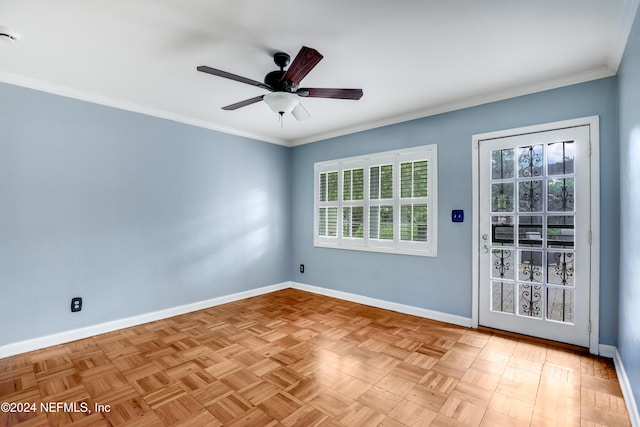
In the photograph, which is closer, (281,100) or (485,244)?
(281,100)

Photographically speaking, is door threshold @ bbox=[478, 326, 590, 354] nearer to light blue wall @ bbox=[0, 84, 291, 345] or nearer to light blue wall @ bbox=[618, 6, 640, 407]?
light blue wall @ bbox=[618, 6, 640, 407]

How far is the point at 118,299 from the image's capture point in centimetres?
324

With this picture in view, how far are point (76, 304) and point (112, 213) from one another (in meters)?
0.93

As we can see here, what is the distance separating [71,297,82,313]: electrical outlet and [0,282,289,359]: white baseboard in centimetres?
20

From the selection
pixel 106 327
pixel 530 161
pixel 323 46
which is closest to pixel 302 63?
pixel 323 46

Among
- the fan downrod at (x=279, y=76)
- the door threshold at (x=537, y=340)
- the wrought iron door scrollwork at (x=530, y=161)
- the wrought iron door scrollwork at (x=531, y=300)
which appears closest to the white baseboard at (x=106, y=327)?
the fan downrod at (x=279, y=76)

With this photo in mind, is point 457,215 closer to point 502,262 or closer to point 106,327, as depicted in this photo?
point 502,262

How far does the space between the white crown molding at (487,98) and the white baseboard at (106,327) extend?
2819 millimetres

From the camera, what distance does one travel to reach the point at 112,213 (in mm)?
3205

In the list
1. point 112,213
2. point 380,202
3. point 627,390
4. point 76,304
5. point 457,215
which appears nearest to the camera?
point 627,390

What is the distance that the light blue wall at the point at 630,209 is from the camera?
5.81 feet

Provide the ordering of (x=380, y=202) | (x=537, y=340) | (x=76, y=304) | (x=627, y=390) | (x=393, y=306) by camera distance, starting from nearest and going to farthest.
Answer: (x=627, y=390) < (x=537, y=340) < (x=76, y=304) < (x=393, y=306) < (x=380, y=202)

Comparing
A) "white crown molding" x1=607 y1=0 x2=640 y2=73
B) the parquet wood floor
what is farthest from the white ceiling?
the parquet wood floor

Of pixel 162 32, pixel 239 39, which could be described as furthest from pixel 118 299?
pixel 239 39
